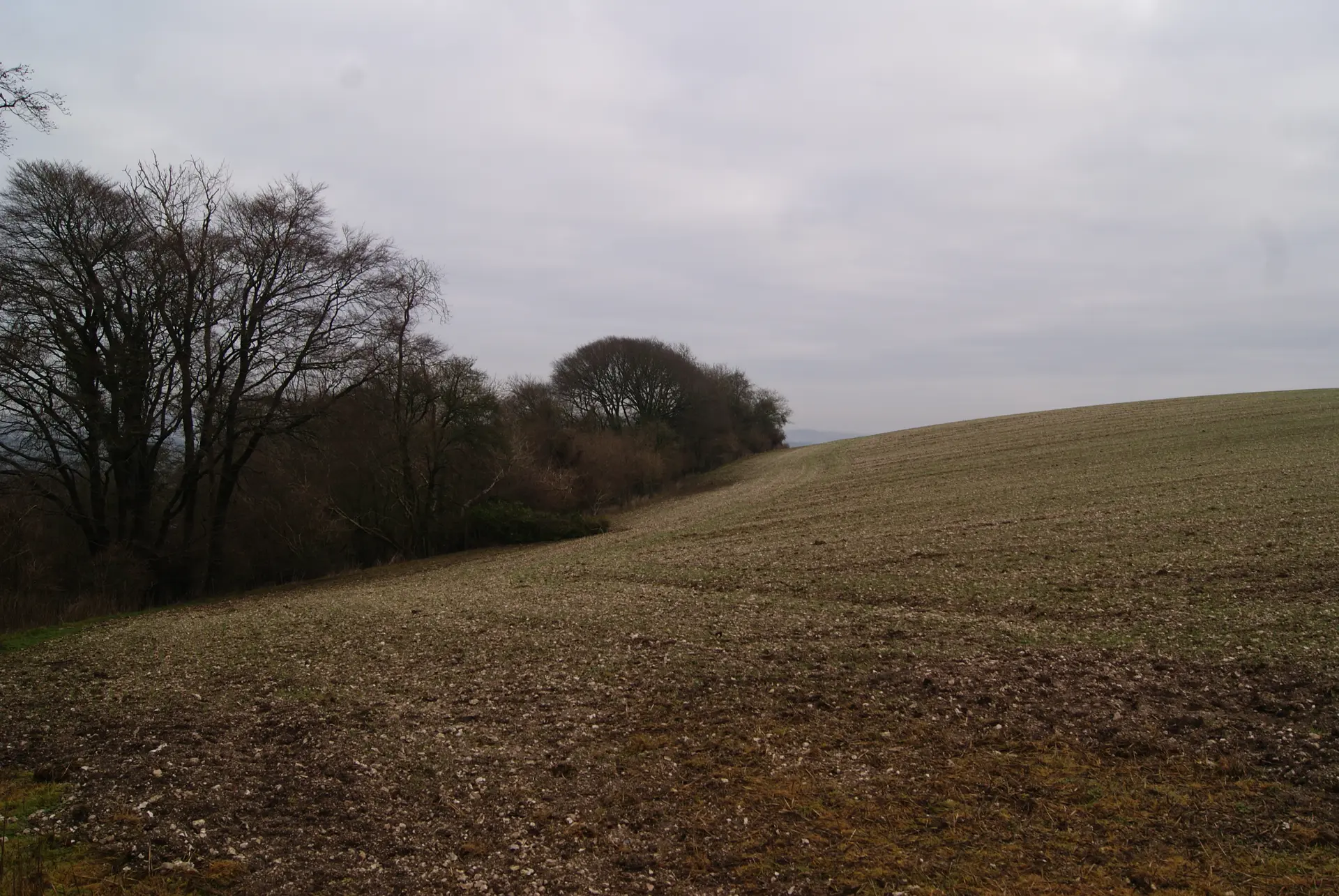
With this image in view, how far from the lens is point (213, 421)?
26750 millimetres

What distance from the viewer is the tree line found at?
22.7 m

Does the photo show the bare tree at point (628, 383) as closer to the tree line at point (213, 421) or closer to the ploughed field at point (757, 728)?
the tree line at point (213, 421)

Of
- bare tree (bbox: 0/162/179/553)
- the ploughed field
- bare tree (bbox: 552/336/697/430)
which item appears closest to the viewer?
the ploughed field

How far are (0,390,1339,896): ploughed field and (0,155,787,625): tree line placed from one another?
927 cm

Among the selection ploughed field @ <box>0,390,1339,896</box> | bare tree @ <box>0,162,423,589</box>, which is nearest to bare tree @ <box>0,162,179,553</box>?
bare tree @ <box>0,162,423,589</box>

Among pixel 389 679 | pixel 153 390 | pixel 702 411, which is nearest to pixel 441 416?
pixel 153 390

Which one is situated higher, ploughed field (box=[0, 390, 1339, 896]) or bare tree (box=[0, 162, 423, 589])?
bare tree (box=[0, 162, 423, 589])

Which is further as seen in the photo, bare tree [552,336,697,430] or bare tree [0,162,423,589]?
bare tree [552,336,697,430]

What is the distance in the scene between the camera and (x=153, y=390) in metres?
24.7

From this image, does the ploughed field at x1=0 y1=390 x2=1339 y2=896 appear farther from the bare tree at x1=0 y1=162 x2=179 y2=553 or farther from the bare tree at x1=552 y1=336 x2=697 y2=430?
the bare tree at x1=552 y1=336 x2=697 y2=430

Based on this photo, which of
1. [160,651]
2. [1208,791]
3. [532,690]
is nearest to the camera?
[1208,791]

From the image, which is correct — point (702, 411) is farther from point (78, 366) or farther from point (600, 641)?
point (600, 641)

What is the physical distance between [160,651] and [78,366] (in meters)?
15.0

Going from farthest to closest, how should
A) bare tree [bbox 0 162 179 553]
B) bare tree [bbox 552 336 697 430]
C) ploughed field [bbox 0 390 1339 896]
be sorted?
bare tree [bbox 552 336 697 430] < bare tree [bbox 0 162 179 553] < ploughed field [bbox 0 390 1339 896]
